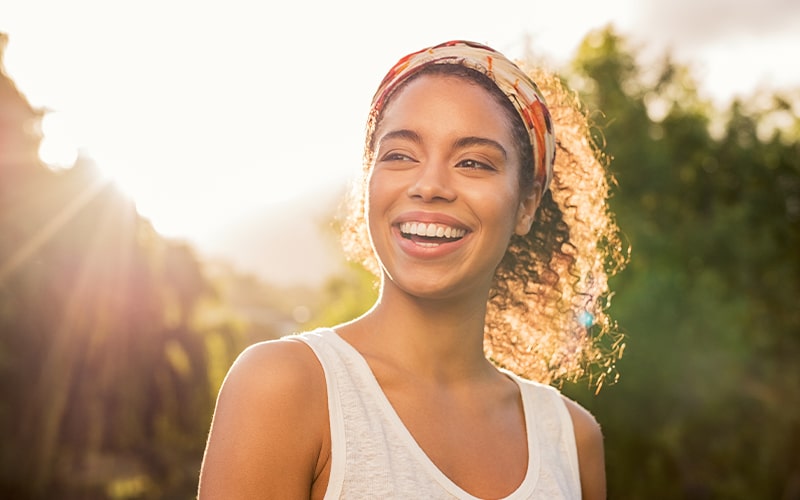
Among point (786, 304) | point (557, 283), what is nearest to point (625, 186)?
point (786, 304)

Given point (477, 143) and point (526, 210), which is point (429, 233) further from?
point (526, 210)

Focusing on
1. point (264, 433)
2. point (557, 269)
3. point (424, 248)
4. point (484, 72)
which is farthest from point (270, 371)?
point (557, 269)

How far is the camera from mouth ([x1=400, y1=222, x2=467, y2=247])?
247 cm

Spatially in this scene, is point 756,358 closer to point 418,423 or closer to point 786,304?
point 786,304

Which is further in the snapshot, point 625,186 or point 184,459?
point 625,186

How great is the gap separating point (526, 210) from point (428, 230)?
0.53 meters

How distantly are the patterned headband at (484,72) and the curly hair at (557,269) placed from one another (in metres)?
0.58

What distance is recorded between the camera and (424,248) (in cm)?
249

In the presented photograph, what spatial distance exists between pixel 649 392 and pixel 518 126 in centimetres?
2217

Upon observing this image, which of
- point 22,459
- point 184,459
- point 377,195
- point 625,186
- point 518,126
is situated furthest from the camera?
point 625,186

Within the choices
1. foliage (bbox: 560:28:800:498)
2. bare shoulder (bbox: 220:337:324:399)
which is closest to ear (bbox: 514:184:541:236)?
bare shoulder (bbox: 220:337:324:399)

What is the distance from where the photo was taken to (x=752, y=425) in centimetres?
2453

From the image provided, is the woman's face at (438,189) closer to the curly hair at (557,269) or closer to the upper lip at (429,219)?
the upper lip at (429,219)

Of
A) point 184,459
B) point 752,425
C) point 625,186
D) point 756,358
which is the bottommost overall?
point 184,459
